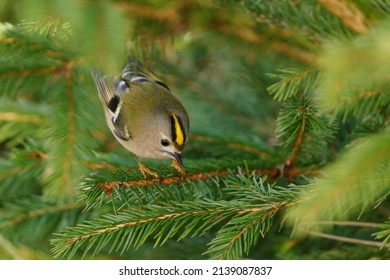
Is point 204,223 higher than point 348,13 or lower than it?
lower

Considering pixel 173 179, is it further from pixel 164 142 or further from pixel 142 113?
pixel 142 113

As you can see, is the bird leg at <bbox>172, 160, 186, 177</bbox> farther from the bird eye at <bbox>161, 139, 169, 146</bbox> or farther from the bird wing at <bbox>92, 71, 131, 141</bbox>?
the bird wing at <bbox>92, 71, 131, 141</bbox>

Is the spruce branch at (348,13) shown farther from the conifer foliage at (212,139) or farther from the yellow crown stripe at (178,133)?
the yellow crown stripe at (178,133)

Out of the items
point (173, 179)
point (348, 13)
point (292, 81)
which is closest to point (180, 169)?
point (173, 179)

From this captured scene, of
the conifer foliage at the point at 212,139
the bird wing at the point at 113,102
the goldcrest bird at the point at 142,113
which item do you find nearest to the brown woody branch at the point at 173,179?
the conifer foliage at the point at 212,139

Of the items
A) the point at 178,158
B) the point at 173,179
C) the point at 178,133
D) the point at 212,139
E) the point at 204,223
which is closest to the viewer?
the point at 204,223

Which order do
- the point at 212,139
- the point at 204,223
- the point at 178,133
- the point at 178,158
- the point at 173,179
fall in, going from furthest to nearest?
the point at 212,139 < the point at 178,133 < the point at 178,158 < the point at 173,179 < the point at 204,223

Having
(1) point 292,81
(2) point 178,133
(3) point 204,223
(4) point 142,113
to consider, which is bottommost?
(4) point 142,113

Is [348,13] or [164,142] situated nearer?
[348,13]
